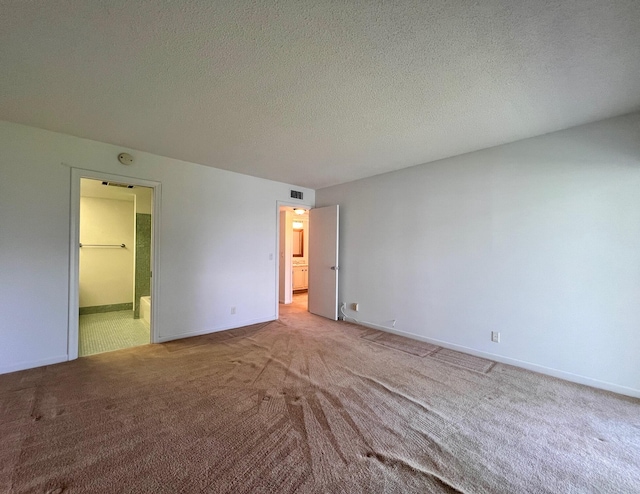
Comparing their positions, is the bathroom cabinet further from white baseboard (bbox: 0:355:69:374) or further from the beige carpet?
white baseboard (bbox: 0:355:69:374)

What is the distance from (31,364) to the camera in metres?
2.72

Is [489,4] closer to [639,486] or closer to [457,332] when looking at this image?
[639,486]

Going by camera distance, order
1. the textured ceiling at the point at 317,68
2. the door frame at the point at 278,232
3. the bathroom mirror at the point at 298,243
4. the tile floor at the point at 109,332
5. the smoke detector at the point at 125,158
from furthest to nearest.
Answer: the bathroom mirror at the point at 298,243
the door frame at the point at 278,232
the tile floor at the point at 109,332
the smoke detector at the point at 125,158
the textured ceiling at the point at 317,68

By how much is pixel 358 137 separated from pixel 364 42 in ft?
4.31

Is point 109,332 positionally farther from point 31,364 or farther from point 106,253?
point 106,253

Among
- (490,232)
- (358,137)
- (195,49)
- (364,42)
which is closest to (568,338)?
(490,232)

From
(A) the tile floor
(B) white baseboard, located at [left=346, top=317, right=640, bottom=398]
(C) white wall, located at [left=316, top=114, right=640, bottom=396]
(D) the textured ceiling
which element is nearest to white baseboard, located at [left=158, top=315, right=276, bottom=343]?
(A) the tile floor

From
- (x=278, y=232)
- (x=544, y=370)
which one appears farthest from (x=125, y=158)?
(x=544, y=370)

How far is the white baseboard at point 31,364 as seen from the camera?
8.54 feet

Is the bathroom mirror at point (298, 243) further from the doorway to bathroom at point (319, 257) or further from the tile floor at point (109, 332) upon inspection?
the tile floor at point (109, 332)

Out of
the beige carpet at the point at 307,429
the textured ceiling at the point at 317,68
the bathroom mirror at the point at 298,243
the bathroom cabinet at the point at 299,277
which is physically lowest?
the beige carpet at the point at 307,429

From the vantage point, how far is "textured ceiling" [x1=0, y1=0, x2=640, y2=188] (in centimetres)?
139

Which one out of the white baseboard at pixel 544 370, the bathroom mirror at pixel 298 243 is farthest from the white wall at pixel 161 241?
the bathroom mirror at pixel 298 243

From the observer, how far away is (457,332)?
11.1 feet
